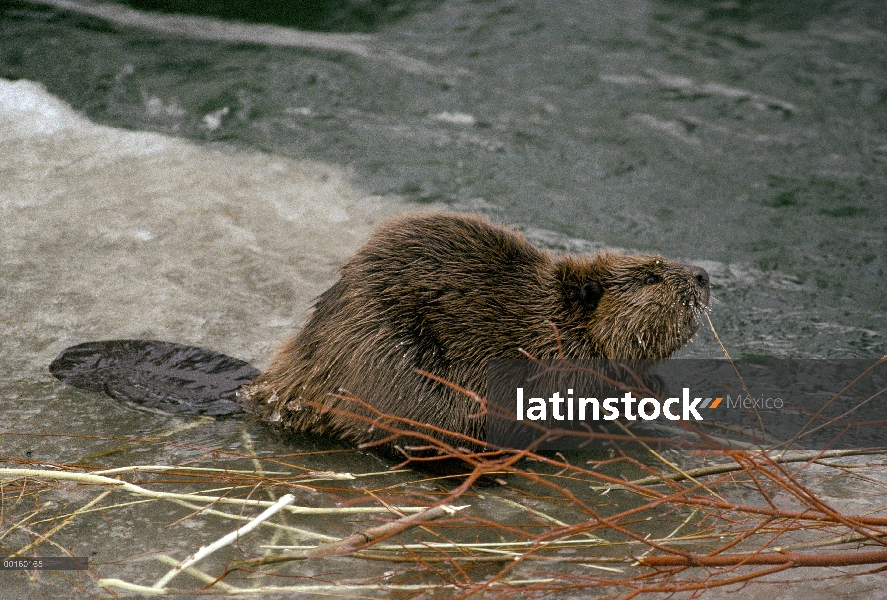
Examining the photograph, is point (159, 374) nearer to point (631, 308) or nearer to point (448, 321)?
point (448, 321)

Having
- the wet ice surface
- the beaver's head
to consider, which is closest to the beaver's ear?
the beaver's head

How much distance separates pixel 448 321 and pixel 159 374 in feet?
3.80

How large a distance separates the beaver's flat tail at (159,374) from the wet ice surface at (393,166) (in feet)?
0.29

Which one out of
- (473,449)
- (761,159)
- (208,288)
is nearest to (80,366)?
(208,288)

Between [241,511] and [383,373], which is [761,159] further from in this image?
[241,511]

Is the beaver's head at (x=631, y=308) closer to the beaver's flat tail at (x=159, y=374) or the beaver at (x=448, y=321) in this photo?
the beaver at (x=448, y=321)

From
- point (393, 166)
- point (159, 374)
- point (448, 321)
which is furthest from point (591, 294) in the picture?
point (393, 166)

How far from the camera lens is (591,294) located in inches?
140

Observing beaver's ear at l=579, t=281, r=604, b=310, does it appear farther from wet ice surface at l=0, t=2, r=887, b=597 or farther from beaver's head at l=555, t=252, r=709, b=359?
wet ice surface at l=0, t=2, r=887, b=597

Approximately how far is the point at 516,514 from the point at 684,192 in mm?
3658

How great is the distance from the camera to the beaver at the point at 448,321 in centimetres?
327

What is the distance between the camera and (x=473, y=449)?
3.38 meters

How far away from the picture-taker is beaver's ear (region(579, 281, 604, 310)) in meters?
3.54

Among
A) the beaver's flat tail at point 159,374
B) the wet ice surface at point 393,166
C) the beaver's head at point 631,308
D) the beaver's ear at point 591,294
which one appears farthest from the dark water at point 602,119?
the beaver's flat tail at point 159,374
